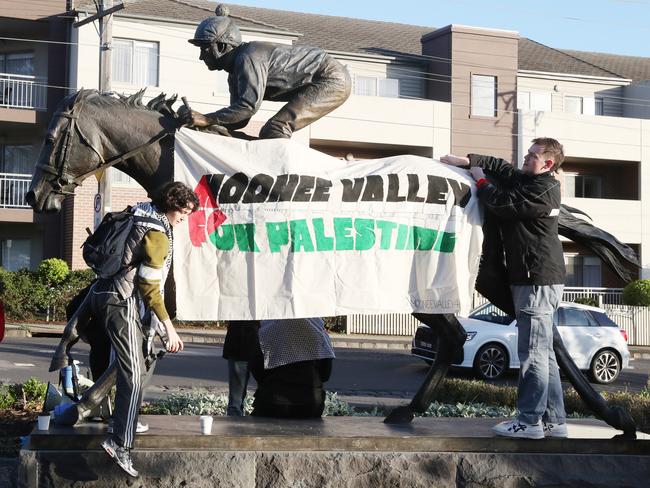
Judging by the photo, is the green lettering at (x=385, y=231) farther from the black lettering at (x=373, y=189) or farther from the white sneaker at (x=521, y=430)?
the white sneaker at (x=521, y=430)

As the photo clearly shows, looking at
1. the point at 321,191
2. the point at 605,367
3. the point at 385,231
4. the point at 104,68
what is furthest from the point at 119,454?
the point at 104,68

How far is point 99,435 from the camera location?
6.29m

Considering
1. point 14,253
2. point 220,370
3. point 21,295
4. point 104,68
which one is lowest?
point 220,370

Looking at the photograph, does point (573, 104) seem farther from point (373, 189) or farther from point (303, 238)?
point (303, 238)

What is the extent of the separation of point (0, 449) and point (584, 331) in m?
14.1

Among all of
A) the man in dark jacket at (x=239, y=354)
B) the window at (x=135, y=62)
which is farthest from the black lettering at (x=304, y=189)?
the window at (x=135, y=62)

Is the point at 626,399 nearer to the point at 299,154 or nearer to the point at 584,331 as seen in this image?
the point at 299,154

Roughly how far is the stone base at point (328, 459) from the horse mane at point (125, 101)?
94.0 inches

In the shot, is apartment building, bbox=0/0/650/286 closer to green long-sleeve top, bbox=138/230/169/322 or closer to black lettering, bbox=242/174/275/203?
black lettering, bbox=242/174/275/203

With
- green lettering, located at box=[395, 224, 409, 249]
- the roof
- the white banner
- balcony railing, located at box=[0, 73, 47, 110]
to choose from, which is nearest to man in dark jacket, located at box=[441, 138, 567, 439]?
the white banner

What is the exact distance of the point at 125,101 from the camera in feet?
24.1

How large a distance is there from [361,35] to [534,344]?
32.9 m

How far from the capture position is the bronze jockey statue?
7.22 metres

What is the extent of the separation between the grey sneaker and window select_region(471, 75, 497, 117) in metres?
31.5
